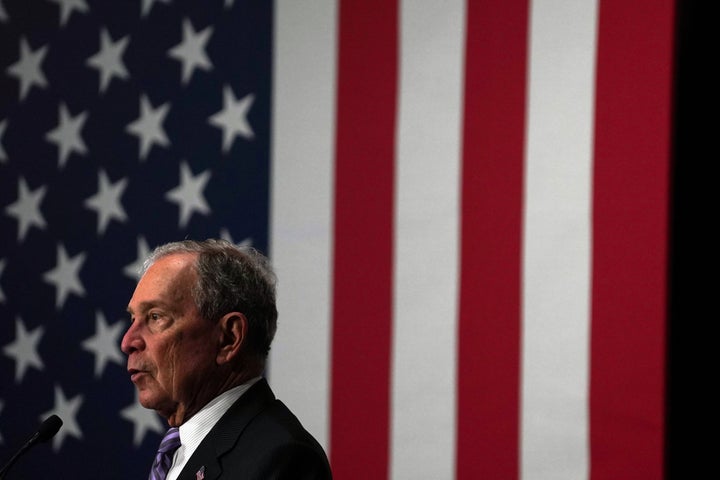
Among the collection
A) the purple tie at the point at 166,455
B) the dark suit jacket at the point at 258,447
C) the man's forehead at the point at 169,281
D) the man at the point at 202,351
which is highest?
the man's forehead at the point at 169,281

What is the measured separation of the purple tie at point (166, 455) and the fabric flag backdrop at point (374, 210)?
1060 mm

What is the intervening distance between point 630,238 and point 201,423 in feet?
4.00

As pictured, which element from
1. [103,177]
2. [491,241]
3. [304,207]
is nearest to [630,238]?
[491,241]

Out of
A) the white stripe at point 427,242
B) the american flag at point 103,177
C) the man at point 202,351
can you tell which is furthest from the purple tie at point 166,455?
the american flag at point 103,177

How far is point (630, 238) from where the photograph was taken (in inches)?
102

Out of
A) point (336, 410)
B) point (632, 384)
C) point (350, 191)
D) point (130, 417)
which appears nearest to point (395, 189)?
point (350, 191)

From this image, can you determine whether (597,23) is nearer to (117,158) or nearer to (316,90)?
(316,90)

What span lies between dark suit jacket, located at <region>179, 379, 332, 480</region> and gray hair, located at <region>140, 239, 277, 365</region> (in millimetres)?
99

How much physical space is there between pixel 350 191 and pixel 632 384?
3.14 feet

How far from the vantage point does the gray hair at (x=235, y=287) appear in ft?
6.24

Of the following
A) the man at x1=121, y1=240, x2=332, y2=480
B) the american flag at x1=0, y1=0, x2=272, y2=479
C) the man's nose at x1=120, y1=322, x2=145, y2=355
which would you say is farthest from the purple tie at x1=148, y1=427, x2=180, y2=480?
the american flag at x1=0, y1=0, x2=272, y2=479

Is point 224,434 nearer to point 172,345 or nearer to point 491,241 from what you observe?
point 172,345

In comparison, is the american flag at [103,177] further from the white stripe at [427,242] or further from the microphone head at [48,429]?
the microphone head at [48,429]

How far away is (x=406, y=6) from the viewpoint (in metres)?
2.95
